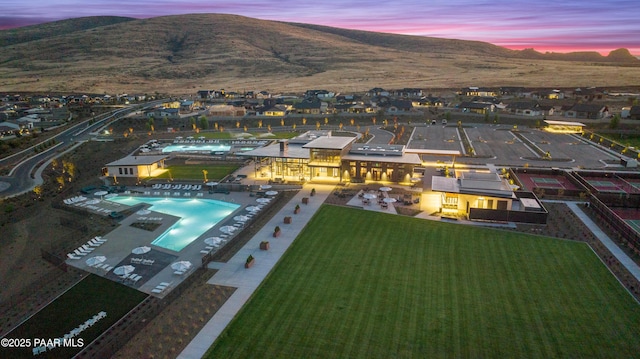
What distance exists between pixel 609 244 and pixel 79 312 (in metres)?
46.1

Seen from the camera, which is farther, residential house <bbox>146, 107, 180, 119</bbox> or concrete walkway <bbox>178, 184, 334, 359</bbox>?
residential house <bbox>146, 107, 180, 119</bbox>

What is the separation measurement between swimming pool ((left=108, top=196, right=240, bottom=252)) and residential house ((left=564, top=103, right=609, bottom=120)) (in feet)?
364

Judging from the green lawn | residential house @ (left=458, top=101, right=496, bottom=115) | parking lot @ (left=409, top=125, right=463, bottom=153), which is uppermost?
residential house @ (left=458, top=101, right=496, bottom=115)

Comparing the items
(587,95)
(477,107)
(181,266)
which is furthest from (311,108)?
(587,95)

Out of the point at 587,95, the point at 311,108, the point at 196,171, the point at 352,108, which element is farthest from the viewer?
the point at 587,95

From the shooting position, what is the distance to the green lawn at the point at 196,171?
63.8 m

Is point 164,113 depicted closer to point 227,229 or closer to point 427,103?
point 427,103

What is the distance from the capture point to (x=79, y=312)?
2709 centimetres

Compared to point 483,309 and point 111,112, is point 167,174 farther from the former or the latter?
point 111,112

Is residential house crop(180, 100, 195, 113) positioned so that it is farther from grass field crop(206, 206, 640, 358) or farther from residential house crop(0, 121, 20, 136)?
grass field crop(206, 206, 640, 358)

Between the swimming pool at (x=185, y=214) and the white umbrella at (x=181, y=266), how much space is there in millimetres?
5048

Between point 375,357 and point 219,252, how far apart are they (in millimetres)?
18395

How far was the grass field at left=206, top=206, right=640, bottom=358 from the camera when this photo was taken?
76.9ft

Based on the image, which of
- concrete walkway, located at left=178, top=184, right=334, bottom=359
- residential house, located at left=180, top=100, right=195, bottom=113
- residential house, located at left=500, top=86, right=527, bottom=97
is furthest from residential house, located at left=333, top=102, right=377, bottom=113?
concrete walkway, located at left=178, top=184, right=334, bottom=359
